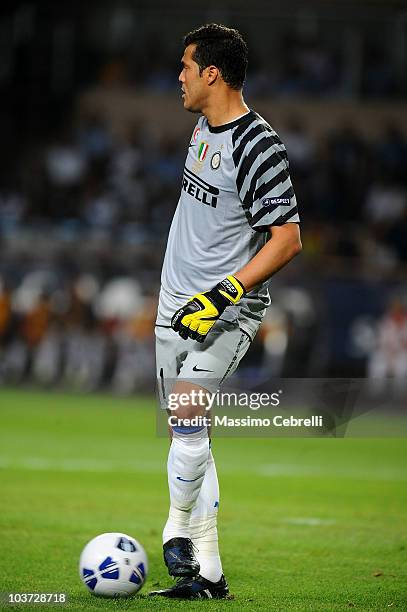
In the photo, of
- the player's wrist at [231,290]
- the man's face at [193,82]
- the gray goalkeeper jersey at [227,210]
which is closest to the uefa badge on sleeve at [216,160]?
the gray goalkeeper jersey at [227,210]

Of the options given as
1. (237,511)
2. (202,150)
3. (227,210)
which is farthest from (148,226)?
(227,210)

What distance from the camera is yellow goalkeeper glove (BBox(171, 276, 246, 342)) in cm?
538

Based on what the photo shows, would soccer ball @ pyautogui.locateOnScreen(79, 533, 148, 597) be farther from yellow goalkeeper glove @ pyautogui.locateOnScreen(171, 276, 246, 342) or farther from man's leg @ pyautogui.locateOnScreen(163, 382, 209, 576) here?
yellow goalkeeper glove @ pyautogui.locateOnScreen(171, 276, 246, 342)

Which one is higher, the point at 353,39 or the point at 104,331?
the point at 353,39

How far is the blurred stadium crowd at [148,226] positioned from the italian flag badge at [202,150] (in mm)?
14908

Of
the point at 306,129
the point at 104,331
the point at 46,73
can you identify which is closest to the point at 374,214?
the point at 306,129

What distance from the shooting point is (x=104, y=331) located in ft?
72.8

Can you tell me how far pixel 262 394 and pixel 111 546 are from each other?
3.57ft

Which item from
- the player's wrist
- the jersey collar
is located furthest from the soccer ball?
the jersey collar

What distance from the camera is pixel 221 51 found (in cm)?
561

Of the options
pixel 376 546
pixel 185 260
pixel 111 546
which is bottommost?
pixel 376 546

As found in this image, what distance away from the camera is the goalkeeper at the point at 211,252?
18.1ft

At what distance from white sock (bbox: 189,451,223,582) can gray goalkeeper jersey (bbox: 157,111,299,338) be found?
866 millimetres

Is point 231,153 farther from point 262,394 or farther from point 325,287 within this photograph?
point 325,287
